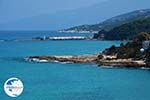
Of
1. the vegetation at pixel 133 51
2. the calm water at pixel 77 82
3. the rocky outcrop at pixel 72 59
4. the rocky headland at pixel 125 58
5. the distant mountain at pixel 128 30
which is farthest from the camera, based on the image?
the distant mountain at pixel 128 30

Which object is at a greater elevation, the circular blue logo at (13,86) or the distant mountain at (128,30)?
the distant mountain at (128,30)

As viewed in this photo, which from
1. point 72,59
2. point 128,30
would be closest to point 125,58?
point 72,59

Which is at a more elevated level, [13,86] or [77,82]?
[13,86]

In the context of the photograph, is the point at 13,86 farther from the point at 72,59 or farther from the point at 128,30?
the point at 128,30

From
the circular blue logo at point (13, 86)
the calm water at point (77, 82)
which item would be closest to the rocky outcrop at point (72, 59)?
the calm water at point (77, 82)

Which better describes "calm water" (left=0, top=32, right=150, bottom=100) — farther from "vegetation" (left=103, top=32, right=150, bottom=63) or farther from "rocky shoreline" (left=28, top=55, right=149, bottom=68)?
"vegetation" (left=103, top=32, right=150, bottom=63)

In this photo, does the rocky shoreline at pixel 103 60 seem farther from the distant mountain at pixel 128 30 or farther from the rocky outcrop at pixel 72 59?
the distant mountain at pixel 128 30

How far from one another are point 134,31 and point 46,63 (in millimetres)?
56511

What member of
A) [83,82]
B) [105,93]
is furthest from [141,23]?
[105,93]

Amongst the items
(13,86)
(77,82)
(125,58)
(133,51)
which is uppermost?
Result: (13,86)

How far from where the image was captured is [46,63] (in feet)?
203

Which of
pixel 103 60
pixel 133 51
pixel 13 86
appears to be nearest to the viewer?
pixel 13 86

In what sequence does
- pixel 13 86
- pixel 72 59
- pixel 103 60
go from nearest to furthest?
pixel 13 86 < pixel 103 60 < pixel 72 59

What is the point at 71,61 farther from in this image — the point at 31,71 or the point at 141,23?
the point at 141,23
